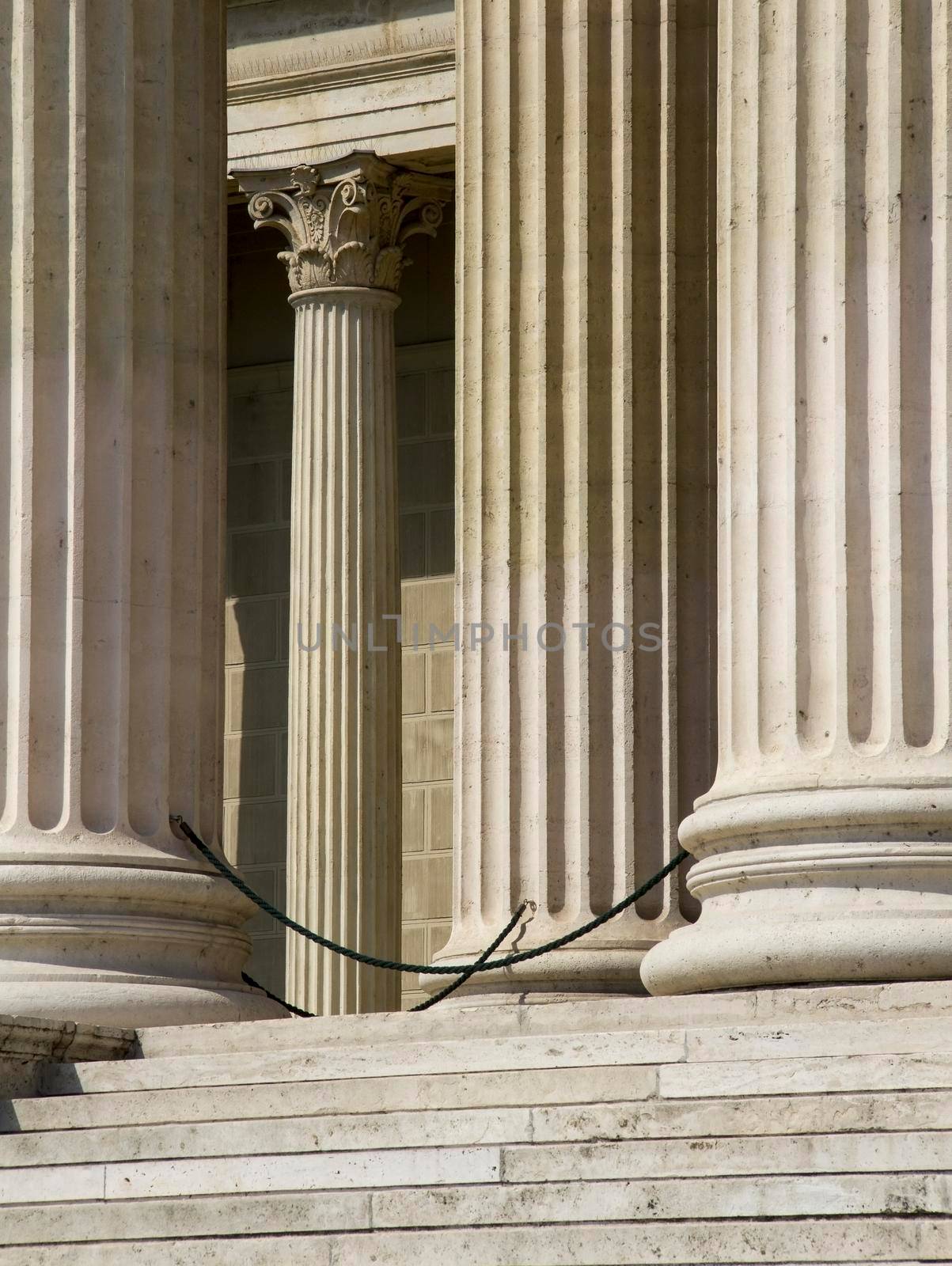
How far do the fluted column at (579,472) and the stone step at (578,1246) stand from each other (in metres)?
15.9

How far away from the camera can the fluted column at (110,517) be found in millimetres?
45156

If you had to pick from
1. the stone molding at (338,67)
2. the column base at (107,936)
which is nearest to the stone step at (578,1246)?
the column base at (107,936)

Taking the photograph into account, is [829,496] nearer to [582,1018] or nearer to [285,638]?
[582,1018]

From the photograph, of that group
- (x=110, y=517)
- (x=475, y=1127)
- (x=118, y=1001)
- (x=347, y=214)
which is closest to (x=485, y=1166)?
(x=475, y=1127)

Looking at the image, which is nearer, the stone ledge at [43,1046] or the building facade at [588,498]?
the building facade at [588,498]

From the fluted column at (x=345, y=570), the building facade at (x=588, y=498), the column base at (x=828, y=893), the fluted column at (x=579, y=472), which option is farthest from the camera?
the fluted column at (x=345, y=570)

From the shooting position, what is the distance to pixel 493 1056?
118ft

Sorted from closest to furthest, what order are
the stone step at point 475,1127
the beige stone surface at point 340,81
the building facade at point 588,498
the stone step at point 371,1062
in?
the stone step at point 475,1127 < the stone step at point 371,1062 < the building facade at point 588,498 < the beige stone surface at point 340,81

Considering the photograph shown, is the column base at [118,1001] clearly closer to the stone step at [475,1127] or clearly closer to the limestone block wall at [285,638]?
the stone step at [475,1127]

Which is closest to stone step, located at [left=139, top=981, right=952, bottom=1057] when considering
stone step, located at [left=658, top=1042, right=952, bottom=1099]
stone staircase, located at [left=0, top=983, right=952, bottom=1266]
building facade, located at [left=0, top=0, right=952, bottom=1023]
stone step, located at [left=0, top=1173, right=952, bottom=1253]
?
stone staircase, located at [left=0, top=983, right=952, bottom=1266]

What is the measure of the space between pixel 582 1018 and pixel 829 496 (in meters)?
8.29

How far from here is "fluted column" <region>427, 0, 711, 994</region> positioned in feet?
165

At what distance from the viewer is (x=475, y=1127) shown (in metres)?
34.2

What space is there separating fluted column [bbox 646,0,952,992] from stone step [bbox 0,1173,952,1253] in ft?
20.5
